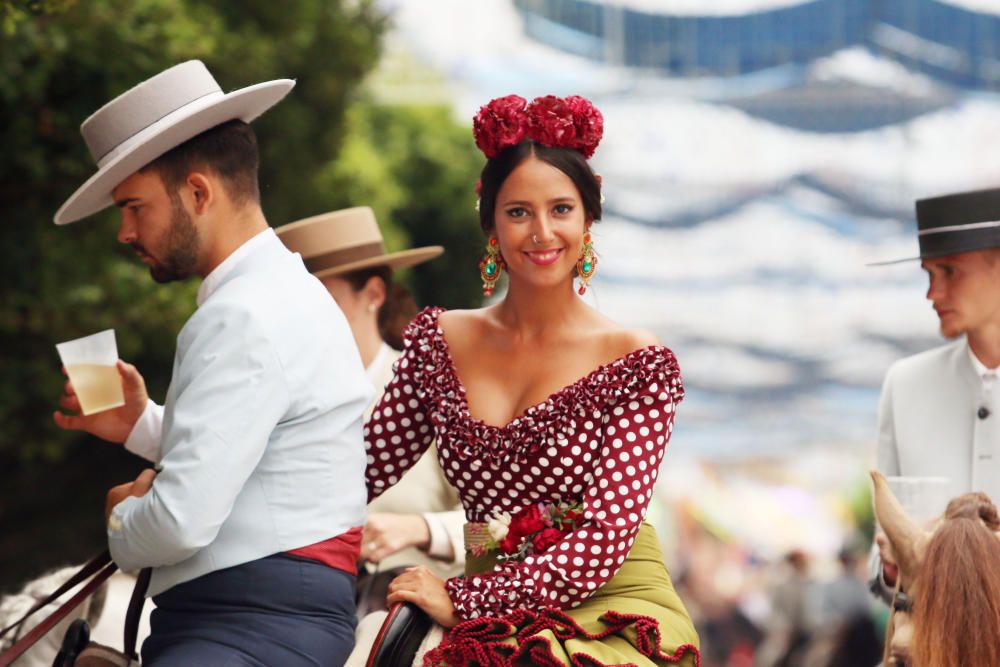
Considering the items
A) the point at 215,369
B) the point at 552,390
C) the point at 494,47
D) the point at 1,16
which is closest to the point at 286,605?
the point at 215,369

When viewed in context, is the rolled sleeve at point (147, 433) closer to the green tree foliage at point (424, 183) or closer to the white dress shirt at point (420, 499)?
the white dress shirt at point (420, 499)

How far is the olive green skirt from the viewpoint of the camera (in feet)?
12.1

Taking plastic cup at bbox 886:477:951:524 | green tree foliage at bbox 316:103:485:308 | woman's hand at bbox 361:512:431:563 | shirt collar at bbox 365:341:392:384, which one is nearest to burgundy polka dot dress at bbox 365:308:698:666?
woman's hand at bbox 361:512:431:563

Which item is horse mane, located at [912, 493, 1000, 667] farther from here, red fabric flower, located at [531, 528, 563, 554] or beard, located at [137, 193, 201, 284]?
beard, located at [137, 193, 201, 284]

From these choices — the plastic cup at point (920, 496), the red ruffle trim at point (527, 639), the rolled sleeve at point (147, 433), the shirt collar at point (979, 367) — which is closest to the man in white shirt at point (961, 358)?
the shirt collar at point (979, 367)

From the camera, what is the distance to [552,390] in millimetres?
3947

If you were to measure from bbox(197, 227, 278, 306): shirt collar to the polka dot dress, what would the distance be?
2.07 feet

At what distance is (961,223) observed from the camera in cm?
523

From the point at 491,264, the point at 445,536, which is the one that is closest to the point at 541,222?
the point at 491,264

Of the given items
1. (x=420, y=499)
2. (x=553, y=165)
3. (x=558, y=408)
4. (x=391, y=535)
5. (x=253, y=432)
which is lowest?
(x=420, y=499)

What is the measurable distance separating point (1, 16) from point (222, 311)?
2.96 metres

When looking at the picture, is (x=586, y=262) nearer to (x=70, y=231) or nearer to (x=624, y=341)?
(x=624, y=341)

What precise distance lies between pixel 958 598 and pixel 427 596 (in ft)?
4.18

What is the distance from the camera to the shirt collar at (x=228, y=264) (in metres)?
3.83
